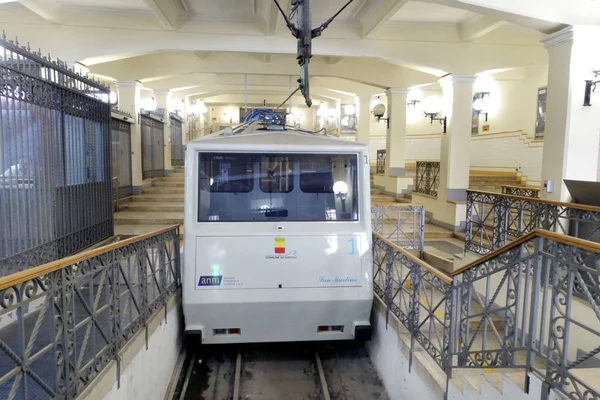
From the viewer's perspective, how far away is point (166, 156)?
13.0 metres

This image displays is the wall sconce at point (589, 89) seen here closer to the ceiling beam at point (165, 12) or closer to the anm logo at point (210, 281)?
the anm logo at point (210, 281)

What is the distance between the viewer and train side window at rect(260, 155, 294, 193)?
461cm

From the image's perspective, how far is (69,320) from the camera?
260 centimetres

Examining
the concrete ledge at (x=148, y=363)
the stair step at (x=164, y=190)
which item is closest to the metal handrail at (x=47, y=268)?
the concrete ledge at (x=148, y=363)

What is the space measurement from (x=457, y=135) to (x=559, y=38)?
332cm

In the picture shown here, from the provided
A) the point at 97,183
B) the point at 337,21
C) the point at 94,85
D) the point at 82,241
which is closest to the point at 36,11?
the point at 94,85

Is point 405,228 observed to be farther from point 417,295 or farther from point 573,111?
point 417,295

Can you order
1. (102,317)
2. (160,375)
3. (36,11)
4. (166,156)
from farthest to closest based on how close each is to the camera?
(166,156), (36,11), (160,375), (102,317)

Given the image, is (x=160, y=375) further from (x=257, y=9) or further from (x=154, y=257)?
(x=257, y=9)

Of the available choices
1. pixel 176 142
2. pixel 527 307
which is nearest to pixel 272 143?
pixel 527 307

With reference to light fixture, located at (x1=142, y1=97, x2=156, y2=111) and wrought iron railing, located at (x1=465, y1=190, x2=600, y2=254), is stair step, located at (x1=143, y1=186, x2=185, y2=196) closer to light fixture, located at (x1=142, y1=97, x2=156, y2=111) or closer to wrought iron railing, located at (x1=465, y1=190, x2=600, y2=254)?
light fixture, located at (x1=142, y1=97, x2=156, y2=111)

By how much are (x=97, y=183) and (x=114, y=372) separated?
3504 millimetres

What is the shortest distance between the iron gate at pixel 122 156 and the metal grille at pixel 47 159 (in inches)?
144

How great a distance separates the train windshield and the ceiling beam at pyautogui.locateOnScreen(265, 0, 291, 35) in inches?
131
